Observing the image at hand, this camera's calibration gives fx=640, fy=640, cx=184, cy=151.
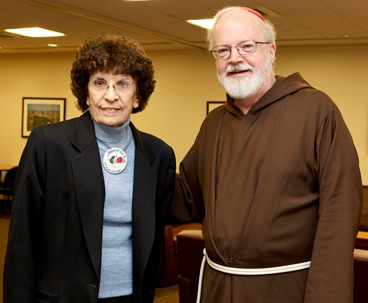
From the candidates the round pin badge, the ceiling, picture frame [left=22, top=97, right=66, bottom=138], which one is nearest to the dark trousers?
the round pin badge

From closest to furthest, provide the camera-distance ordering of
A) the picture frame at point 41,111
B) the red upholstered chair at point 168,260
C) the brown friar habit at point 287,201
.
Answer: the brown friar habit at point 287,201 < the red upholstered chair at point 168,260 < the picture frame at point 41,111

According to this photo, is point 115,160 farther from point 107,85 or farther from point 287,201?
point 287,201

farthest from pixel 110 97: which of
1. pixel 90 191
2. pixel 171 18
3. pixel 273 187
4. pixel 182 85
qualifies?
pixel 182 85

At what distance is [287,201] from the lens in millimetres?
2275

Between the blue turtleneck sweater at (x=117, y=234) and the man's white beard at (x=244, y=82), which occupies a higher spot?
the man's white beard at (x=244, y=82)

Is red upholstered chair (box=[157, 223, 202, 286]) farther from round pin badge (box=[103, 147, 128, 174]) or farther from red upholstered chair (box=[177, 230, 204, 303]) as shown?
round pin badge (box=[103, 147, 128, 174])

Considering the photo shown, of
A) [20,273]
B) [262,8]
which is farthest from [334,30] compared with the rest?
[20,273]

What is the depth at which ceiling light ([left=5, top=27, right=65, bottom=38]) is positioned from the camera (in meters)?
9.11

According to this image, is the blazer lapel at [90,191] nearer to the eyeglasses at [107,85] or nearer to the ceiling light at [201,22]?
the eyeglasses at [107,85]

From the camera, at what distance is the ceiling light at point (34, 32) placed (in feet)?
29.9

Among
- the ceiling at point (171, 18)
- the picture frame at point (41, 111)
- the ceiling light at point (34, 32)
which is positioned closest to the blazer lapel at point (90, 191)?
the ceiling at point (171, 18)

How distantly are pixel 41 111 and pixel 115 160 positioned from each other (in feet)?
34.3

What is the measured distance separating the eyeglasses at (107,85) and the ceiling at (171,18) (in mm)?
4468

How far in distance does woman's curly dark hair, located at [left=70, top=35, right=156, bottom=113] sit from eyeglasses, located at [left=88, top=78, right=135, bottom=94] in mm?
32
